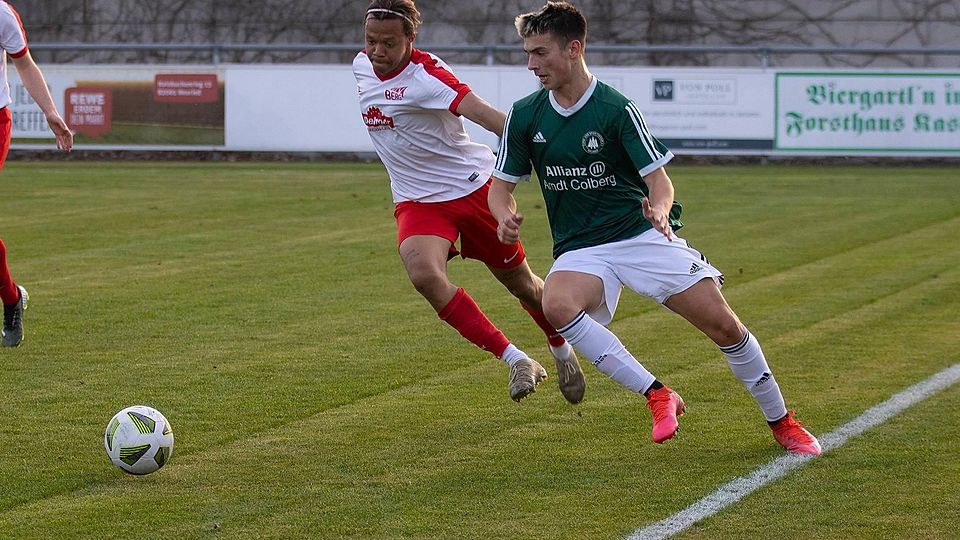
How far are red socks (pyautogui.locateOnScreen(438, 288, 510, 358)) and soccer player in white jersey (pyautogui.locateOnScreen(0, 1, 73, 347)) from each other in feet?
9.36

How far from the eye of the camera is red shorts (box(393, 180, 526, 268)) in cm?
686

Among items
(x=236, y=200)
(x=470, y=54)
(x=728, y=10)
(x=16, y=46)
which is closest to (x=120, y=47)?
(x=470, y=54)

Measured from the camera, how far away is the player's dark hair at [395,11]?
670 centimetres

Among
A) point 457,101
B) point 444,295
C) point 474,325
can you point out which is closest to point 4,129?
point 457,101

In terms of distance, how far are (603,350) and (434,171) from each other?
1.63 meters

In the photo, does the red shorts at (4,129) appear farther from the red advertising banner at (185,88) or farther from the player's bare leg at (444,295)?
the red advertising banner at (185,88)

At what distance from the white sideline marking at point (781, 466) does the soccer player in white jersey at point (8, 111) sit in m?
4.68

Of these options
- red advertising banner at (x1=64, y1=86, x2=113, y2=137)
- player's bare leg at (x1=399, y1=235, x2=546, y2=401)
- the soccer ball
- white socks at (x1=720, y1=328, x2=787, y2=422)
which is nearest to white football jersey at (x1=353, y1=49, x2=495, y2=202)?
player's bare leg at (x1=399, y1=235, x2=546, y2=401)

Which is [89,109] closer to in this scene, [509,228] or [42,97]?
[42,97]

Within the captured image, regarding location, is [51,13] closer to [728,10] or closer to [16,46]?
[728,10]

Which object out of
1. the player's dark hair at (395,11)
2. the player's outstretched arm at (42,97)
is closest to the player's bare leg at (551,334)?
the player's dark hair at (395,11)

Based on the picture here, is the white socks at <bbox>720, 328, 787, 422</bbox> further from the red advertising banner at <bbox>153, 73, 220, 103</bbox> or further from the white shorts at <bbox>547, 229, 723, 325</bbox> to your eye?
the red advertising banner at <bbox>153, 73, 220, 103</bbox>

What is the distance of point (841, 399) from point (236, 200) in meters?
12.0

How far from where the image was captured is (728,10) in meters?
29.1
